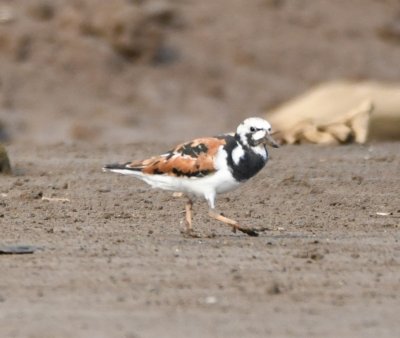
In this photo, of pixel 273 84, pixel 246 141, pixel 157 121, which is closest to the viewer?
pixel 246 141

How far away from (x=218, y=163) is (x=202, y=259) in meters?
0.99

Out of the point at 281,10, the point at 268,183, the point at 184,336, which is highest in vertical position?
the point at 281,10

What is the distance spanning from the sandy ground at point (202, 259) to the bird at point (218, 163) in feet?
1.16

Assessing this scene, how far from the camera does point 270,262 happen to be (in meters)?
9.09

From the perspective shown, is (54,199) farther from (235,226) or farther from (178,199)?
(235,226)

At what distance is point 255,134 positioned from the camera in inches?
394

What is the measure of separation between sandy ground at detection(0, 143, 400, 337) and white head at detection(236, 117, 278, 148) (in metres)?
0.65

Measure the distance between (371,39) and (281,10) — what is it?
1.51 metres

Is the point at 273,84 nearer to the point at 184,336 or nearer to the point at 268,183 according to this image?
the point at 268,183

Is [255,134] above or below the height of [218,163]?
above

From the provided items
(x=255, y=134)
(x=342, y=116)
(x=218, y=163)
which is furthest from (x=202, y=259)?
(x=342, y=116)

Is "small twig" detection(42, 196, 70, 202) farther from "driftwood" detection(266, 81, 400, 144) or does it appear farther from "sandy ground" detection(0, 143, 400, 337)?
"driftwood" detection(266, 81, 400, 144)

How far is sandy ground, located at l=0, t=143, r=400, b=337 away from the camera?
7461 millimetres

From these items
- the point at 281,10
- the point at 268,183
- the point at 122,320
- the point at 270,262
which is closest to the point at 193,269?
the point at 270,262
